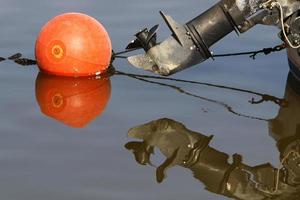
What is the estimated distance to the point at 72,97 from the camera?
9.66 metres

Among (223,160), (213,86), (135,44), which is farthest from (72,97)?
(223,160)

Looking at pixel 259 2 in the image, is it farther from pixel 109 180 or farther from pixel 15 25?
pixel 15 25

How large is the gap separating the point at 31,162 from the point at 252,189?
205 centimetres

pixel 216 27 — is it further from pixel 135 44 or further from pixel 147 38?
pixel 135 44

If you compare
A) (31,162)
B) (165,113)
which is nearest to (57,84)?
(165,113)

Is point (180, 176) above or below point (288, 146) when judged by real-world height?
above

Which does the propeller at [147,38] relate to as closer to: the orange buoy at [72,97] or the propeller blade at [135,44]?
the propeller blade at [135,44]

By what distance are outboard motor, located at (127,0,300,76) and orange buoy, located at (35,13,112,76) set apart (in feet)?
3.16

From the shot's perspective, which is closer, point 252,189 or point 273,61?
point 252,189

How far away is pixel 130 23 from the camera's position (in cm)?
1243

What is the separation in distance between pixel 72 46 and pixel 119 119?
136 cm

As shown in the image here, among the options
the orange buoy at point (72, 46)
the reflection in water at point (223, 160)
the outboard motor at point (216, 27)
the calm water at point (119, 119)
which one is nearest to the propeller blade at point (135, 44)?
the orange buoy at point (72, 46)

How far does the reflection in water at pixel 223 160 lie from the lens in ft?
24.8

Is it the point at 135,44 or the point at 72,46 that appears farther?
the point at 135,44
